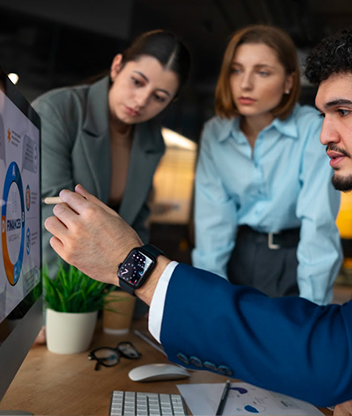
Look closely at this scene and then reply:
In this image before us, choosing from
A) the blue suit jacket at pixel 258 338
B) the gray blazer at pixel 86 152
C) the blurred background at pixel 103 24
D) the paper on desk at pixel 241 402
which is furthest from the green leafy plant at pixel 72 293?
the blurred background at pixel 103 24

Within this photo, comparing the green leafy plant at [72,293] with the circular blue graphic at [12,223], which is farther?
the green leafy plant at [72,293]

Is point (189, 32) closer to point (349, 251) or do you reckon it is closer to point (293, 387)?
point (349, 251)

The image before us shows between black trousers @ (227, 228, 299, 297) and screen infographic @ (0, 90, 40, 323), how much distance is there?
112 cm

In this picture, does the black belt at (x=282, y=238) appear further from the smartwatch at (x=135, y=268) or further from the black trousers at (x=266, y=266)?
the smartwatch at (x=135, y=268)

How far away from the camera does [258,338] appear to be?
30.1 inches

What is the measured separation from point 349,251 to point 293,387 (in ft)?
17.5

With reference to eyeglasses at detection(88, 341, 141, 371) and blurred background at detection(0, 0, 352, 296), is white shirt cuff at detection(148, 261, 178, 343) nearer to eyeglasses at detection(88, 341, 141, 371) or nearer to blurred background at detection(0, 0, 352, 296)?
eyeglasses at detection(88, 341, 141, 371)

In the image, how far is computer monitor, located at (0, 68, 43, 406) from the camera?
714mm

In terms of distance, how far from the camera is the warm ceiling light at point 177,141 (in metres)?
5.60

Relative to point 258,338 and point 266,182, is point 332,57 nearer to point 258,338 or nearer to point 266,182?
point 258,338

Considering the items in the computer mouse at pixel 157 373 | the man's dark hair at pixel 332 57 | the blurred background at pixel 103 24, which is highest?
the blurred background at pixel 103 24

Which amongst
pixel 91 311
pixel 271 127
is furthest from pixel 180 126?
pixel 91 311

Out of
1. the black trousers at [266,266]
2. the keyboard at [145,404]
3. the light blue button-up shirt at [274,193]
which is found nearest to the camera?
the keyboard at [145,404]

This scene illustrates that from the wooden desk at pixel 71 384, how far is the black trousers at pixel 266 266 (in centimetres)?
83
